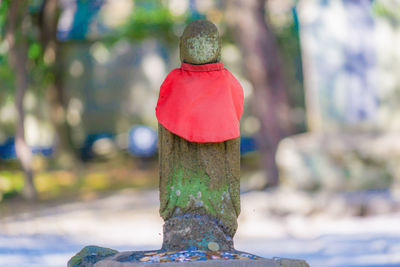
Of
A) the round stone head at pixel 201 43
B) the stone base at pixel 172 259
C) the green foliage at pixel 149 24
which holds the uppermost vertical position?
the green foliage at pixel 149 24

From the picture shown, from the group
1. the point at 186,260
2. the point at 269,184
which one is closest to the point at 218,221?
the point at 186,260

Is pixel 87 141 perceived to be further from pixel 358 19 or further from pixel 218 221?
pixel 218 221

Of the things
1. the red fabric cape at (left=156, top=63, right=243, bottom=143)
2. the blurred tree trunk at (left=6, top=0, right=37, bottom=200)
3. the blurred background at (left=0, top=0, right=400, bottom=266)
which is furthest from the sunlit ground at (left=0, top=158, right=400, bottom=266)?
the red fabric cape at (left=156, top=63, right=243, bottom=143)

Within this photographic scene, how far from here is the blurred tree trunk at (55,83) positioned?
1451 cm

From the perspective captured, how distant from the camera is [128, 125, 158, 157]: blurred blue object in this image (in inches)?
595

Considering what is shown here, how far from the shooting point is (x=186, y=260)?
14.0ft

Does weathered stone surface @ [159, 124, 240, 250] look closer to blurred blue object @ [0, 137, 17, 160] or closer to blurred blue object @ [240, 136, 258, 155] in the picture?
blurred blue object @ [240, 136, 258, 155]

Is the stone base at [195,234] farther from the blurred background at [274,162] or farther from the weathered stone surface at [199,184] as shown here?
the blurred background at [274,162]

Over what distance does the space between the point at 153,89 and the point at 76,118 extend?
2.05 m

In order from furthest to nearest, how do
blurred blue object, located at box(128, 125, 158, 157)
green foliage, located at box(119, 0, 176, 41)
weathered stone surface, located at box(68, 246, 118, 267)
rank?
1. green foliage, located at box(119, 0, 176, 41)
2. blurred blue object, located at box(128, 125, 158, 157)
3. weathered stone surface, located at box(68, 246, 118, 267)

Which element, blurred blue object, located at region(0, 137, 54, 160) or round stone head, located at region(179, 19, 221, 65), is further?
blurred blue object, located at region(0, 137, 54, 160)

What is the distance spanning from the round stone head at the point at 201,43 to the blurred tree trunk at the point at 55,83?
10202 mm


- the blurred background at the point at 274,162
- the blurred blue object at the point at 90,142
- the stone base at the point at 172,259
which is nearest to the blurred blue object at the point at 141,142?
the blurred background at the point at 274,162

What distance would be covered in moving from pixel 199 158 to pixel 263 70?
21.5ft
